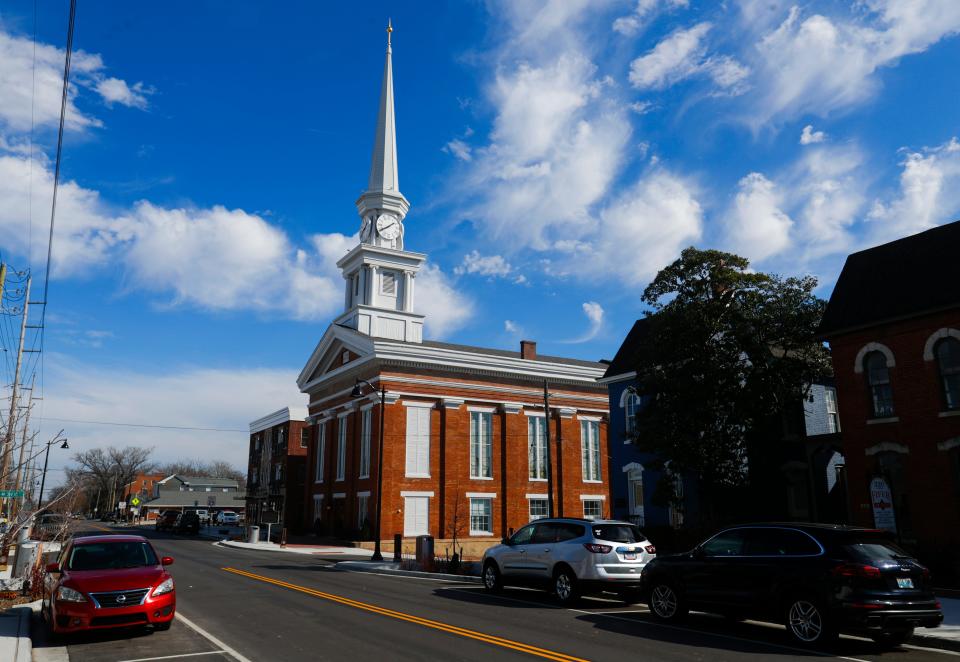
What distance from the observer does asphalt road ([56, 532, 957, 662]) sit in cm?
988

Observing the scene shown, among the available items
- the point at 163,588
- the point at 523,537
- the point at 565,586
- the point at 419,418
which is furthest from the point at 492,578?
the point at 419,418

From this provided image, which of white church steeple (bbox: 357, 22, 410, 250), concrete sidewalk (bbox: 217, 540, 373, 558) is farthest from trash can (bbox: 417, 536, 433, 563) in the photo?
white church steeple (bbox: 357, 22, 410, 250)

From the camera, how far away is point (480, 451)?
48094 mm

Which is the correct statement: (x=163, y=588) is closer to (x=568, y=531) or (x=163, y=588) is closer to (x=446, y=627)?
(x=446, y=627)

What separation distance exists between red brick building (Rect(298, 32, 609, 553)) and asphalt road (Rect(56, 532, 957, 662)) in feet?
91.8

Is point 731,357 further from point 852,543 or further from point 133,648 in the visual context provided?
point 133,648

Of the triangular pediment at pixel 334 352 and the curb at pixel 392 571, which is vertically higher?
the triangular pediment at pixel 334 352

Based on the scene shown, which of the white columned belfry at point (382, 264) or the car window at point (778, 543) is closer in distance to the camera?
the car window at point (778, 543)

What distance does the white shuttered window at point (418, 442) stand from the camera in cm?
4519

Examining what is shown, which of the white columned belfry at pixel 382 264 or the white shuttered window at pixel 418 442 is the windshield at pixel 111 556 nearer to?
the white shuttered window at pixel 418 442

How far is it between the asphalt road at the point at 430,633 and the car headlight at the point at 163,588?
685 millimetres

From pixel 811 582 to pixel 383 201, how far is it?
46949mm

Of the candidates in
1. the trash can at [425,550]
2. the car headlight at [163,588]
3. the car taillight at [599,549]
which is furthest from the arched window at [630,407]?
the car headlight at [163,588]

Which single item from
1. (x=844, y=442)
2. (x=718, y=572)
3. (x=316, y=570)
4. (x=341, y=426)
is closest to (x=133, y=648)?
(x=718, y=572)
